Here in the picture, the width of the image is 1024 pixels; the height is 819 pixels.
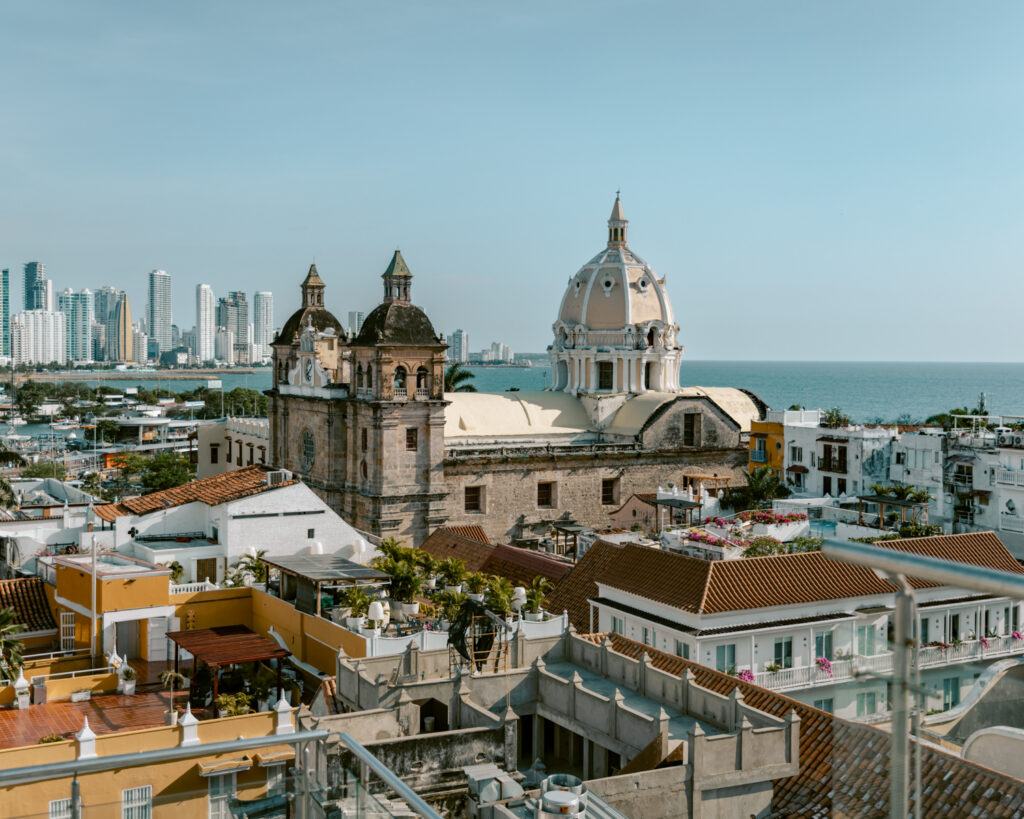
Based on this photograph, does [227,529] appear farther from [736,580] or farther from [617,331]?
[617,331]

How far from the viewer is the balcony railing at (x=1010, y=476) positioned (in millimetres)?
41000

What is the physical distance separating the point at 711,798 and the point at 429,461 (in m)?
31.8

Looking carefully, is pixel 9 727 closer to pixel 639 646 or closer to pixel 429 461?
pixel 639 646

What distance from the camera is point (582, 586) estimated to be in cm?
3061

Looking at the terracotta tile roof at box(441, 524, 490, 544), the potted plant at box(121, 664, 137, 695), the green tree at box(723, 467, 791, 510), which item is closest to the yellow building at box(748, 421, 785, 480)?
the green tree at box(723, 467, 791, 510)

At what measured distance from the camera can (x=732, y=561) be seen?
2533cm

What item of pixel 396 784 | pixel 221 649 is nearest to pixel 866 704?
pixel 396 784

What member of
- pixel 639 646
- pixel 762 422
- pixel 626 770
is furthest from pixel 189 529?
pixel 762 422

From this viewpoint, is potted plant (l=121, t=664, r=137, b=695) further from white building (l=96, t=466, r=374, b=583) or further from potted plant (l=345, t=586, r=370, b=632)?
white building (l=96, t=466, r=374, b=583)

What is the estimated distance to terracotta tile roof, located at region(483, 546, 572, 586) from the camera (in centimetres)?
3478

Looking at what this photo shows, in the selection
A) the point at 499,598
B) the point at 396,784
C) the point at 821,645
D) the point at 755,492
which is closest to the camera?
the point at 396,784

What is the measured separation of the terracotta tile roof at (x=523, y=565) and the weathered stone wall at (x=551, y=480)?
34.2ft

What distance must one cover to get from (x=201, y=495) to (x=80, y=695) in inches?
449

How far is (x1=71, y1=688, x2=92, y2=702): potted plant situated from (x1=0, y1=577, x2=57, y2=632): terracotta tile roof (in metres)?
5.35
